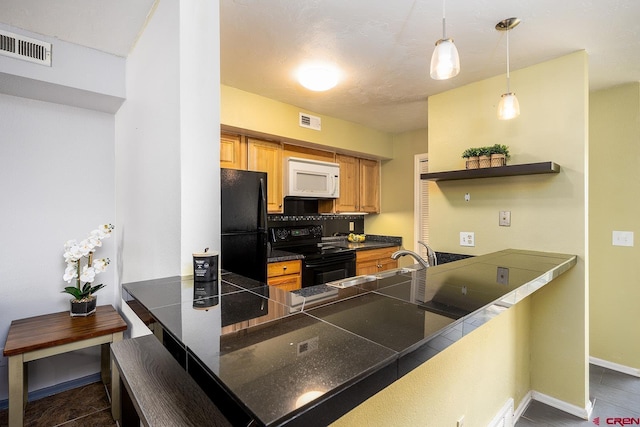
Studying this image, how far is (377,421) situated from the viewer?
90cm

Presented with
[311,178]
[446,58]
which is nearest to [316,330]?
[446,58]

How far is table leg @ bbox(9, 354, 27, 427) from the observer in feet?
5.50

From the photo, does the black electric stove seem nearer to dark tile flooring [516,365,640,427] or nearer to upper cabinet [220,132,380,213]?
upper cabinet [220,132,380,213]

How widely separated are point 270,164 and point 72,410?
252cm

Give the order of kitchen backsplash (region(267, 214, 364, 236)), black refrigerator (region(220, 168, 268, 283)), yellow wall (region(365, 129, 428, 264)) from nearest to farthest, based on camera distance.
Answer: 1. black refrigerator (region(220, 168, 268, 283))
2. kitchen backsplash (region(267, 214, 364, 236))
3. yellow wall (region(365, 129, 428, 264))

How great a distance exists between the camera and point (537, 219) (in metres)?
2.27

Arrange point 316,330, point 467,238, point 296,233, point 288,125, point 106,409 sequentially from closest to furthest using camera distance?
point 316,330, point 106,409, point 467,238, point 288,125, point 296,233

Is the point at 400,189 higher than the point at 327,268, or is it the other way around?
the point at 400,189

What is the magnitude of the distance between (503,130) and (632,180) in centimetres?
124

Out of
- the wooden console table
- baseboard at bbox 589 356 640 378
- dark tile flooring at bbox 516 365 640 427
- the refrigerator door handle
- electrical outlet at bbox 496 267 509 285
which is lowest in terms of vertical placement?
dark tile flooring at bbox 516 365 640 427

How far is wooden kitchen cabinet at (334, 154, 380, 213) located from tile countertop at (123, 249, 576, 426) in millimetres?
2777

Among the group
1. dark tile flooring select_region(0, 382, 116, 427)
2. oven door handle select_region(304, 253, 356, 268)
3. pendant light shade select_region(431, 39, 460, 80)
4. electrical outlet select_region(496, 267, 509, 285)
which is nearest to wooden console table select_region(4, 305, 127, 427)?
dark tile flooring select_region(0, 382, 116, 427)

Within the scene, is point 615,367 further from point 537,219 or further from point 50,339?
point 50,339

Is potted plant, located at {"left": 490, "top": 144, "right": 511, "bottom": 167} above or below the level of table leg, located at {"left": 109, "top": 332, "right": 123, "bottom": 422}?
above
